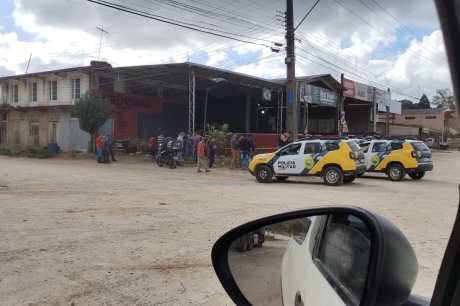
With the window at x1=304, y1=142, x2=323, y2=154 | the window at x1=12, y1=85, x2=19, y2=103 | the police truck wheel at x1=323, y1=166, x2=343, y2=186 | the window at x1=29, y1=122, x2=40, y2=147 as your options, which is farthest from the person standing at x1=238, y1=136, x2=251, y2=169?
the window at x1=12, y1=85, x2=19, y2=103

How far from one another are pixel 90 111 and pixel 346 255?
29.6 metres

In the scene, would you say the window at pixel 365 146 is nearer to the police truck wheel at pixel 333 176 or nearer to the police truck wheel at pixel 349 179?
the police truck wheel at pixel 349 179

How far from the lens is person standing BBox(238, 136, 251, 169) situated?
81.9 feet

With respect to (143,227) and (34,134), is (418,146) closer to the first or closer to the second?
(143,227)

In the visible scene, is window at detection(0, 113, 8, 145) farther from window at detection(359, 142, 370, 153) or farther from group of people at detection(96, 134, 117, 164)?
window at detection(359, 142, 370, 153)

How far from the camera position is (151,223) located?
372 inches

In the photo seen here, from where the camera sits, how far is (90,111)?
30328mm

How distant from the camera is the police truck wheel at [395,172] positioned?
20680 millimetres

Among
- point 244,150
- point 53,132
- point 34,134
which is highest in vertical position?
point 53,132

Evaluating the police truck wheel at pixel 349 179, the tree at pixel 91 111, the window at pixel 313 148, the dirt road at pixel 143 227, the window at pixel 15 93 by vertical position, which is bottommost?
the dirt road at pixel 143 227

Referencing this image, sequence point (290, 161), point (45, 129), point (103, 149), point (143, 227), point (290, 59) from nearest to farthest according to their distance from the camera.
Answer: point (143, 227)
point (290, 161)
point (290, 59)
point (103, 149)
point (45, 129)

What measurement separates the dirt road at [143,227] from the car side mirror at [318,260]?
0.97 feet

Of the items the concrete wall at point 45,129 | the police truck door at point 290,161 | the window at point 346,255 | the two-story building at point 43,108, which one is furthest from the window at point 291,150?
the concrete wall at point 45,129

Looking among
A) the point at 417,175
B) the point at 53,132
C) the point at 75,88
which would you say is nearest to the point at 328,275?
the point at 417,175
